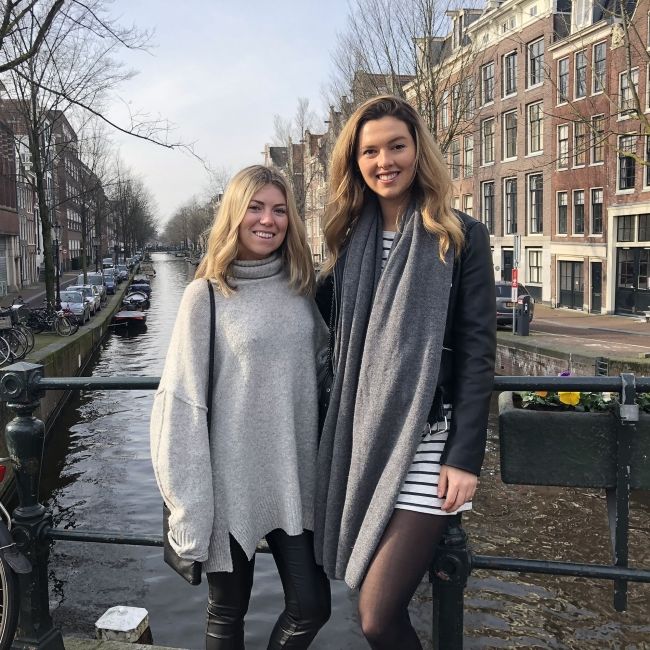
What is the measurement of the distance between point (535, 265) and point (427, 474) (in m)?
27.3

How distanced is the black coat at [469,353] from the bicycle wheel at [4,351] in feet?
40.4

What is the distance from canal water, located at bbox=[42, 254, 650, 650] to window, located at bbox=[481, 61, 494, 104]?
21663mm

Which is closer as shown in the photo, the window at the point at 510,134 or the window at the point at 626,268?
the window at the point at 626,268

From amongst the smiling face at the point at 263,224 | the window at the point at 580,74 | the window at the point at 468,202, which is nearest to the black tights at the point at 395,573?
the smiling face at the point at 263,224

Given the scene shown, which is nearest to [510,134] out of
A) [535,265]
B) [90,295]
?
[535,265]

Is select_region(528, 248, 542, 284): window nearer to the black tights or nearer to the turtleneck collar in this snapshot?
the turtleneck collar

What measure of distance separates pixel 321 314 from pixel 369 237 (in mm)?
305

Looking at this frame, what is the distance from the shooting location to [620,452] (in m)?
2.10

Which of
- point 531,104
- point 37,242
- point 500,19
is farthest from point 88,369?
point 37,242

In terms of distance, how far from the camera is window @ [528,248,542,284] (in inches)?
1082

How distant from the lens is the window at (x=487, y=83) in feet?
94.8

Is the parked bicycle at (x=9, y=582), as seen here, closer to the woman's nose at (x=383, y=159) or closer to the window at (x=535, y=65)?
the woman's nose at (x=383, y=159)

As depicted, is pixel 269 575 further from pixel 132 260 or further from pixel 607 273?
pixel 132 260

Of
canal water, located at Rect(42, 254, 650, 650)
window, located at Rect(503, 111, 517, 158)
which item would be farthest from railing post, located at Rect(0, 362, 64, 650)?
window, located at Rect(503, 111, 517, 158)
